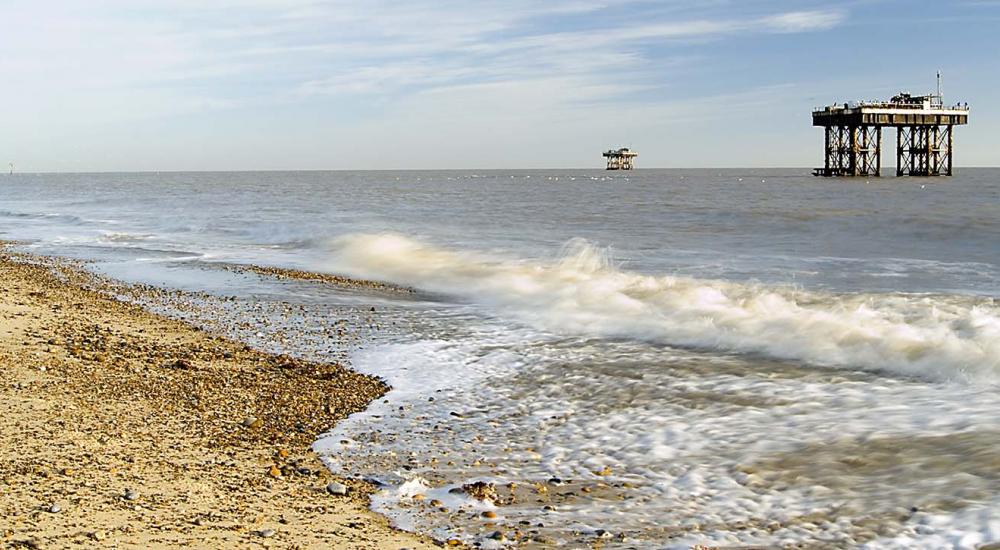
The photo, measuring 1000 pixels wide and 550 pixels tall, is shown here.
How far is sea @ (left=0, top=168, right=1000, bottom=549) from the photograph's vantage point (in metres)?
5.35

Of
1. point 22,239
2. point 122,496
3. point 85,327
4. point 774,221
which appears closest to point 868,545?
point 122,496

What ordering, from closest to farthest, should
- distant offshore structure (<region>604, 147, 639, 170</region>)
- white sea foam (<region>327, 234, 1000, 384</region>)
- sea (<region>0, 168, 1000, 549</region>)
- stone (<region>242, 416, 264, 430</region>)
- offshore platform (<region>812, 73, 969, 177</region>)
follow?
sea (<region>0, 168, 1000, 549</region>), stone (<region>242, 416, 264, 430</region>), white sea foam (<region>327, 234, 1000, 384</region>), offshore platform (<region>812, 73, 969, 177</region>), distant offshore structure (<region>604, 147, 639, 170</region>)

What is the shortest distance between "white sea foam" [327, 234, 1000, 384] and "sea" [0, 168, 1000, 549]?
57 mm

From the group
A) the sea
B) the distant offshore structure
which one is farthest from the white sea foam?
the distant offshore structure

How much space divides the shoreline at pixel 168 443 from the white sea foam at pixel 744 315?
4.64 metres

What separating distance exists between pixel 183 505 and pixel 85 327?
22.8ft

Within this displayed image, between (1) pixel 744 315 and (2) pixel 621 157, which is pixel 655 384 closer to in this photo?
(1) pixel 744 315

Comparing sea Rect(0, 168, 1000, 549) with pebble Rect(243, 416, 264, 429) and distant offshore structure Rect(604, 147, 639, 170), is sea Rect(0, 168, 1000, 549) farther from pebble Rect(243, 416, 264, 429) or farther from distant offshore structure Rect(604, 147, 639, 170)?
distant offshore structure Rect(604, 147, 639, 170)

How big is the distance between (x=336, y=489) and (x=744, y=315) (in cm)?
840

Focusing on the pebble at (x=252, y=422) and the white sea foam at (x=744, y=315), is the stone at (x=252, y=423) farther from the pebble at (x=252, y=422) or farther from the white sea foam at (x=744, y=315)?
the white sea foam at (x=744, y=315)

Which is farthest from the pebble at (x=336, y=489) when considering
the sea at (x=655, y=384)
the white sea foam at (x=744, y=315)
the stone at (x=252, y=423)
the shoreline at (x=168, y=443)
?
the white sea foam at (x=744, y=315)

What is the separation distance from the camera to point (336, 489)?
5.62m

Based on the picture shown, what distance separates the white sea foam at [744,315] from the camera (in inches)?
396

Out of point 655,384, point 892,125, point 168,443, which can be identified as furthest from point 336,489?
point 892,125
